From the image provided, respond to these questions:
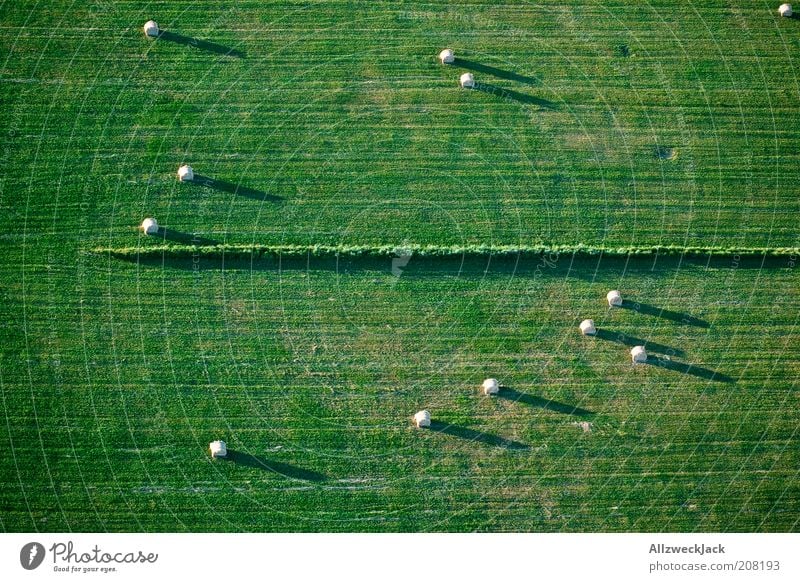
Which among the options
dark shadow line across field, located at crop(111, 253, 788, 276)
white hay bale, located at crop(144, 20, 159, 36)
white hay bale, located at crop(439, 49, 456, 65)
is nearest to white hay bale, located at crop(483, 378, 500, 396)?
dark shadow line across field, located at crop(111, 253, 788, 276)

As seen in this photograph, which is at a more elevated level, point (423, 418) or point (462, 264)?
point (462, 264)

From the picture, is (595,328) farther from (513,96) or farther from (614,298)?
(513,96)

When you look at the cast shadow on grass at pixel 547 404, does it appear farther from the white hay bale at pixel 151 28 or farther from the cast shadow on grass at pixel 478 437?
the white hay bale at pixel 151 28

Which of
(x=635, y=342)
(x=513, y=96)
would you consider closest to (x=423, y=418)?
(x=635, y=342)

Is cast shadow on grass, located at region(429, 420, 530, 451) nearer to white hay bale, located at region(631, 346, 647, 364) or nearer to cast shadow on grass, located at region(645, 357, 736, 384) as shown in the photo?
white hay bale, located at region(631, 346, 647, 364)

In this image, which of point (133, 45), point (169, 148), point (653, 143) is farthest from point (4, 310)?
point (653, 143)

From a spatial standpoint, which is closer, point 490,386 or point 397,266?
point 490,386
